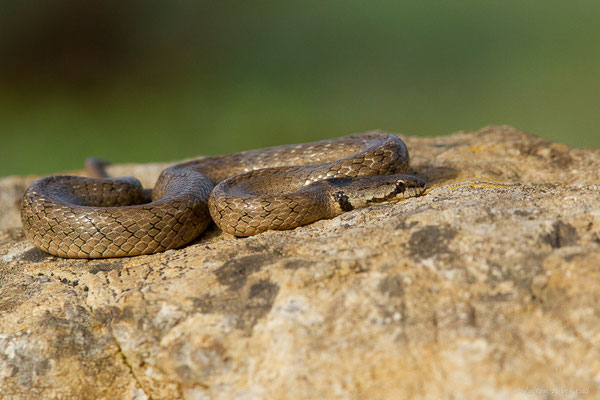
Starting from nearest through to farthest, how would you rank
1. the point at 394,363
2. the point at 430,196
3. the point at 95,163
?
the point at 394,363, the point at 430,196, the point at 95,163

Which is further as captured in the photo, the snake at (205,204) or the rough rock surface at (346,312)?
the snake at (205,204)

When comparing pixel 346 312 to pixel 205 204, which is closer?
pixel 346 312

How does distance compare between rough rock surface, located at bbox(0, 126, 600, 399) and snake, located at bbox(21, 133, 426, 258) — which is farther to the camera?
snake, located at bbox(21, 133, 426, 258)

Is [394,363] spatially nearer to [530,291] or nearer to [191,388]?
[530,291]

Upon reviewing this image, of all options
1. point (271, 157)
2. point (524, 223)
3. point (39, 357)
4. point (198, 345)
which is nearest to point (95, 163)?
point (271, 157)
